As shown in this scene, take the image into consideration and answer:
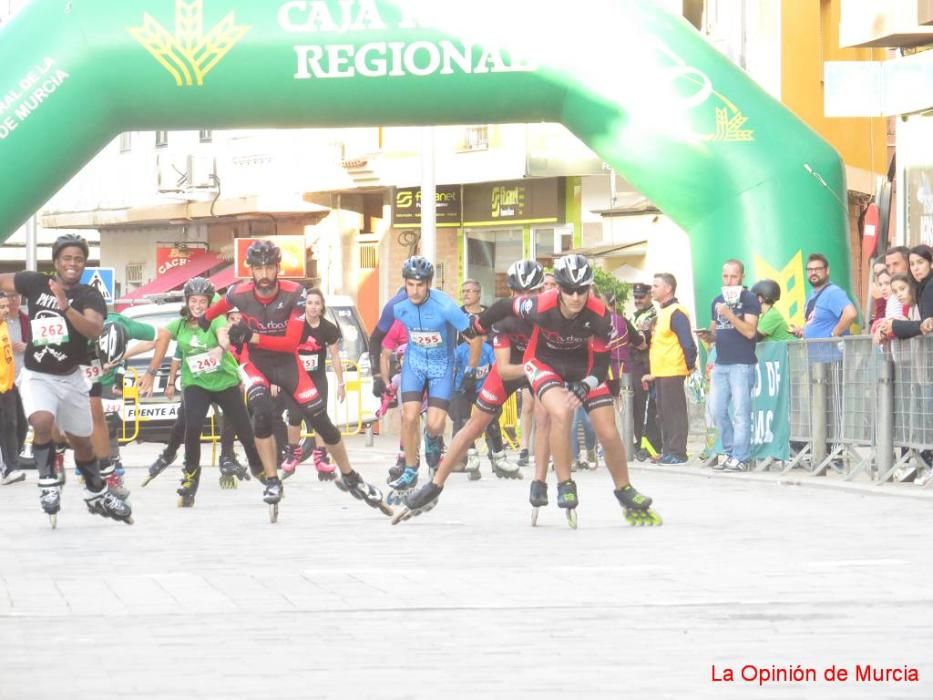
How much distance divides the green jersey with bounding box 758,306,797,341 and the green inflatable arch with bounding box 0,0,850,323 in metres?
0.77

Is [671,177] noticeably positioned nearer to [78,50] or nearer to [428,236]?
Answer: [78,50]

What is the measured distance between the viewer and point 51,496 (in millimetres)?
14250

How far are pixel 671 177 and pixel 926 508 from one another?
6.88m

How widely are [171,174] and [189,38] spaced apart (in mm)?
27531

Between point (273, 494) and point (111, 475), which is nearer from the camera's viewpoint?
point (273, 494)

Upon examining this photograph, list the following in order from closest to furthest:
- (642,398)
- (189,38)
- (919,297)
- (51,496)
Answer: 1. (51,496)
2. (919,297)
3. (189,38)
4. (642,398)

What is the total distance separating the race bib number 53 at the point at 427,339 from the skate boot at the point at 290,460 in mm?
2843

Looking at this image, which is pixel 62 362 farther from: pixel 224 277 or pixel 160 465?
pixel 224 277

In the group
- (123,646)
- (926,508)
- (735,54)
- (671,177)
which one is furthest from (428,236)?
(123,646)

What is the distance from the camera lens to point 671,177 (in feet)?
68.2

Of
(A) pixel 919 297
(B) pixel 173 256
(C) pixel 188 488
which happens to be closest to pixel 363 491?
(C) pixel 188 488

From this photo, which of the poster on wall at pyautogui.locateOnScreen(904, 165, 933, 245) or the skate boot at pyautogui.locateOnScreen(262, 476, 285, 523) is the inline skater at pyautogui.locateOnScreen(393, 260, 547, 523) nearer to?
the skate boot at pyautogui.locateOnScreen(262, 476, 285, 523)

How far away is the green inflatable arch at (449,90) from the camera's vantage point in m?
20.1

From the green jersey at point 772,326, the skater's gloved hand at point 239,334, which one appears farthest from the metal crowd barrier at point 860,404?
the skater's gloved hand at point 239,334
